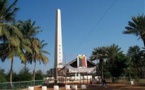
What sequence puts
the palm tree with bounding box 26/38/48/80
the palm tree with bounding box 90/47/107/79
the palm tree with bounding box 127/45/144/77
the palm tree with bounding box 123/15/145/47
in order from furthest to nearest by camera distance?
the palm tree with bounding box 127/45/144/77
the palm tree with bounding box 90/47/107/79
the palm tree with bounding box 26/38/48/80
the palm tree with bounding box 123/15/145/47

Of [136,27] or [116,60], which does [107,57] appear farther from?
[136,27]

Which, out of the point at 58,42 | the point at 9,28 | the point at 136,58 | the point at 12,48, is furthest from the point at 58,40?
the point at 9,28

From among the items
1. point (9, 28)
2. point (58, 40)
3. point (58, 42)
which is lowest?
point (9, 28)

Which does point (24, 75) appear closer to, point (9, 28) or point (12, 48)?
point (12, 48)

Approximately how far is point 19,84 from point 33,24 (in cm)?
1918

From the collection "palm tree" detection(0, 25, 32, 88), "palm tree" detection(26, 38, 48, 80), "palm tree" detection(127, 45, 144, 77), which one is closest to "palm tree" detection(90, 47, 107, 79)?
"palm tree" detection(127, 45, 144, 77)

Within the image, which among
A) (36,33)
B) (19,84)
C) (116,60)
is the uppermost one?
(36,33)

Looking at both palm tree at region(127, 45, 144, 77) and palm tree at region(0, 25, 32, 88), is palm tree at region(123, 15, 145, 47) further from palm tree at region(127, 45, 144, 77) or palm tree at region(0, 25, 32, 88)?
palm tree at region(127, 45, 144, 77)

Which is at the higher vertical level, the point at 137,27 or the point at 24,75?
the point at 137,27

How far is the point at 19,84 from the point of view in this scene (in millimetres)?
43719

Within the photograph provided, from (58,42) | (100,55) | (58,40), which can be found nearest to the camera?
(58,42)

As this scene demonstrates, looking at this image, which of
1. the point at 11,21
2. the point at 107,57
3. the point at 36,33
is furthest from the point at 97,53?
the point at 11,21

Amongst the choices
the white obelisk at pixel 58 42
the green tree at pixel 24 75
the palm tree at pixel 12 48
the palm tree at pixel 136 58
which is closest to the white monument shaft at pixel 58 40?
the white obelisk at pixel 58 42

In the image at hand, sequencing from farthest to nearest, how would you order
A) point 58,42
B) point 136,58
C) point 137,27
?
point 136,58 → point 58,42 → point 137,27
